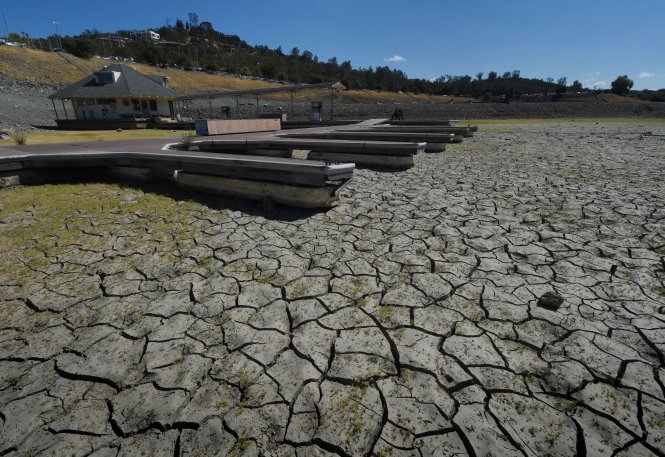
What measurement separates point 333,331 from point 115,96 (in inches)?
1220

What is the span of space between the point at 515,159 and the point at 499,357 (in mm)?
8306

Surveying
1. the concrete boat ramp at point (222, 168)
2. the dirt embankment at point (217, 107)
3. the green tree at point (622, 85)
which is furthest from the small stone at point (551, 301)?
the green tree at point (622, 85)

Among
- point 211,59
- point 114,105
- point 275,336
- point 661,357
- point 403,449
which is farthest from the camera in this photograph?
point 211,59

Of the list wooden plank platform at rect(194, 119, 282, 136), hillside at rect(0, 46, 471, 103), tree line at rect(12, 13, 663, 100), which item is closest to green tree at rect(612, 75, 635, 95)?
tree line at rect(12, 13, 663, 100)

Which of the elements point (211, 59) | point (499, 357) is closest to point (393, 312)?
point (499, 357)

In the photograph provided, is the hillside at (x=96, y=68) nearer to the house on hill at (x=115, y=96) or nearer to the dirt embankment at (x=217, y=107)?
the dirt embankment at (x=217, y=107)

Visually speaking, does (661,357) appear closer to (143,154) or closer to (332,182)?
(332,182)

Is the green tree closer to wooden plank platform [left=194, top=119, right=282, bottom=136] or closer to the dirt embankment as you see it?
the dirt embankment

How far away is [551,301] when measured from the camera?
9.41ft

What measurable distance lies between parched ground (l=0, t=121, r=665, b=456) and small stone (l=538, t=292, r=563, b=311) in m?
0.06

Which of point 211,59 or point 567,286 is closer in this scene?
point 567,286

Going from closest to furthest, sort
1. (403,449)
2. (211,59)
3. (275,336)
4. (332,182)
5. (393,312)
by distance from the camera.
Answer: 1. (403,449)
2. (275,336)
3. (393,312)
4. (332,182)
5. (211,59)

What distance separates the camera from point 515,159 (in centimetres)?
908

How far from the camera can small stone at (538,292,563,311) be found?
9.34 ft
